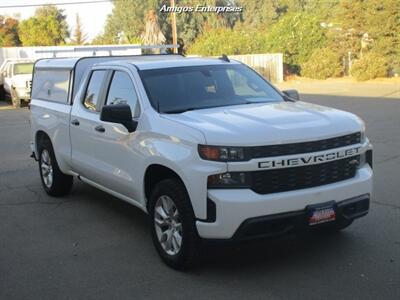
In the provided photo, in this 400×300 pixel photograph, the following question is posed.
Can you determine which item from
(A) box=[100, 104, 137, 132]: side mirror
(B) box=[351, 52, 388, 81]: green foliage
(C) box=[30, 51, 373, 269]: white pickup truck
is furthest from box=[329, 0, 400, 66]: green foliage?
(A) box=[100, 104, 137, 132]: side mirror

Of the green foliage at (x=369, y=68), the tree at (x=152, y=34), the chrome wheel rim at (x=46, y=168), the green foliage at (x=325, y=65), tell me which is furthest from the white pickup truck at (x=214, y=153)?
the tree at (x=152, y=34)

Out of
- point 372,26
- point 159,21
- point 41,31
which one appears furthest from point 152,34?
point 41,31

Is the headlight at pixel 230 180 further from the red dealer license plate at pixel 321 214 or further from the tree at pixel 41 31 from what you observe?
the tree at pixel 41 31

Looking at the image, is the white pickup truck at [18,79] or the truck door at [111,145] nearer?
the truck door at [111,145]

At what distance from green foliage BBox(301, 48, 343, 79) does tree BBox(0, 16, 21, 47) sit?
143ft

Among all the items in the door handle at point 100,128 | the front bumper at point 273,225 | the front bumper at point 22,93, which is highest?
the door handle at point 100,128

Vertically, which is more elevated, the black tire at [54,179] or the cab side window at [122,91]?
the cab side window at [122,91]

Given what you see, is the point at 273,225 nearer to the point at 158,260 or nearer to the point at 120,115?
the point at 158,260

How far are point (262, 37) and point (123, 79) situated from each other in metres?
39.2

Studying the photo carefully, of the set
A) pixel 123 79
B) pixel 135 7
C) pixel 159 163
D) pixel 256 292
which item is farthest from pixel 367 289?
pixel 135 7

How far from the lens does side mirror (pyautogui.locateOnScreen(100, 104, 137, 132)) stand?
17.3ft

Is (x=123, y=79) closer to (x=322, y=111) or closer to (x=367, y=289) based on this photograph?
(x=322, y=111)

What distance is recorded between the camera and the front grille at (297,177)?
14.4 feet

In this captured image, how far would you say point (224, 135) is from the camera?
4.39 metres
